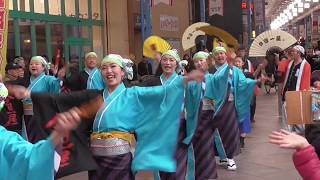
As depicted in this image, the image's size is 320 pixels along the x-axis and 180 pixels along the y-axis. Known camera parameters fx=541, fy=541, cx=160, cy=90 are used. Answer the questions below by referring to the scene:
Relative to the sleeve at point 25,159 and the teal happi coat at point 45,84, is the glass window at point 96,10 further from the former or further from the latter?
the sleeve at point 25,159

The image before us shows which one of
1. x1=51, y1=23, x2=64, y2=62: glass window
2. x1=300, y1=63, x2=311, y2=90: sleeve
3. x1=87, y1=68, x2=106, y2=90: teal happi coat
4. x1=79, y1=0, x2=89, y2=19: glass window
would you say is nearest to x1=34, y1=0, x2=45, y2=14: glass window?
x1=51, y1=23, x2=64, y2=62: glass window

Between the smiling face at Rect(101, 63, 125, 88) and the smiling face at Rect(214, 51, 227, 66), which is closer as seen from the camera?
the smiling face at Rect(101, 63, 125, 88)

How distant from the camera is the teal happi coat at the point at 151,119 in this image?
420cm

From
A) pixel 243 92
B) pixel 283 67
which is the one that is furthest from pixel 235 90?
pixel 283 67

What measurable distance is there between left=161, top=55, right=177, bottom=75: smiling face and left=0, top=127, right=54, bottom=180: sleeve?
105 inches

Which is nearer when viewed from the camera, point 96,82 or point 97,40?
point 96,82

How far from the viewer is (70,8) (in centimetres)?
1409

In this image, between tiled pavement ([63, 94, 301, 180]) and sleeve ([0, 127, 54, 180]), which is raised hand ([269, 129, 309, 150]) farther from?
tiled pavement ([63, 94, 301, 180])

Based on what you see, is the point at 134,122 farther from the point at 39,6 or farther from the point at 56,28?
the point at 56,28

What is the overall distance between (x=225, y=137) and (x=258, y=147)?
A: 5.74 feet

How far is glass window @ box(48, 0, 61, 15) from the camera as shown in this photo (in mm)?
13375

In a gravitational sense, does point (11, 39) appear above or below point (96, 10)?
below

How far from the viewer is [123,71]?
4.48 metres

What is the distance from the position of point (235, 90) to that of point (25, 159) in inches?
184
